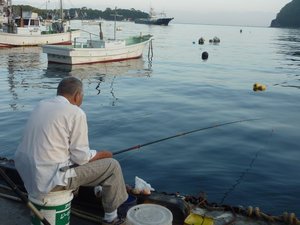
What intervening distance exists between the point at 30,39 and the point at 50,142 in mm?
45169

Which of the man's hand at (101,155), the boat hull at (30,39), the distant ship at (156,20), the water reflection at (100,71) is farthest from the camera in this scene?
the distant ship at (156,20)

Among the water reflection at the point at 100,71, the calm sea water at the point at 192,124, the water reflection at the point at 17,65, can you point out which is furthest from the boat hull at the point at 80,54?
the water reflection at the point at 17,65

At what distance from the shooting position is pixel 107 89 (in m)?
22.1

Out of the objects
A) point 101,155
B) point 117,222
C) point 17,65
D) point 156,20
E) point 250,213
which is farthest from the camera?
point 156,20

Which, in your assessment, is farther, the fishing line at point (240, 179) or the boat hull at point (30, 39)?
the boat hull at point (30, 39)

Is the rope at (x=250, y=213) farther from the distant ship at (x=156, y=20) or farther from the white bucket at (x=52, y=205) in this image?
the distant ship at (x=156, y=20)

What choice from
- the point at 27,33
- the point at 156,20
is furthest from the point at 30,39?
the point at 156,20

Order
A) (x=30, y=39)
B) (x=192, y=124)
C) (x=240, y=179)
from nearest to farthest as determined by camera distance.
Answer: (x=240, y=179) → (x=192, y=124) → (x=30, y=39)

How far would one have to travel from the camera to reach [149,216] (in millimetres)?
4074

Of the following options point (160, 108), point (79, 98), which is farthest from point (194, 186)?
point (160, 108)

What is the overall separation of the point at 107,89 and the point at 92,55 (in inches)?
402

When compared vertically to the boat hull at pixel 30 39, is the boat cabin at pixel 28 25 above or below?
above

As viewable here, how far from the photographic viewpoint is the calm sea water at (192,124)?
29.9ft

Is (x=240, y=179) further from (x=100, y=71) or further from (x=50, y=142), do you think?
(x=100, y=71)
